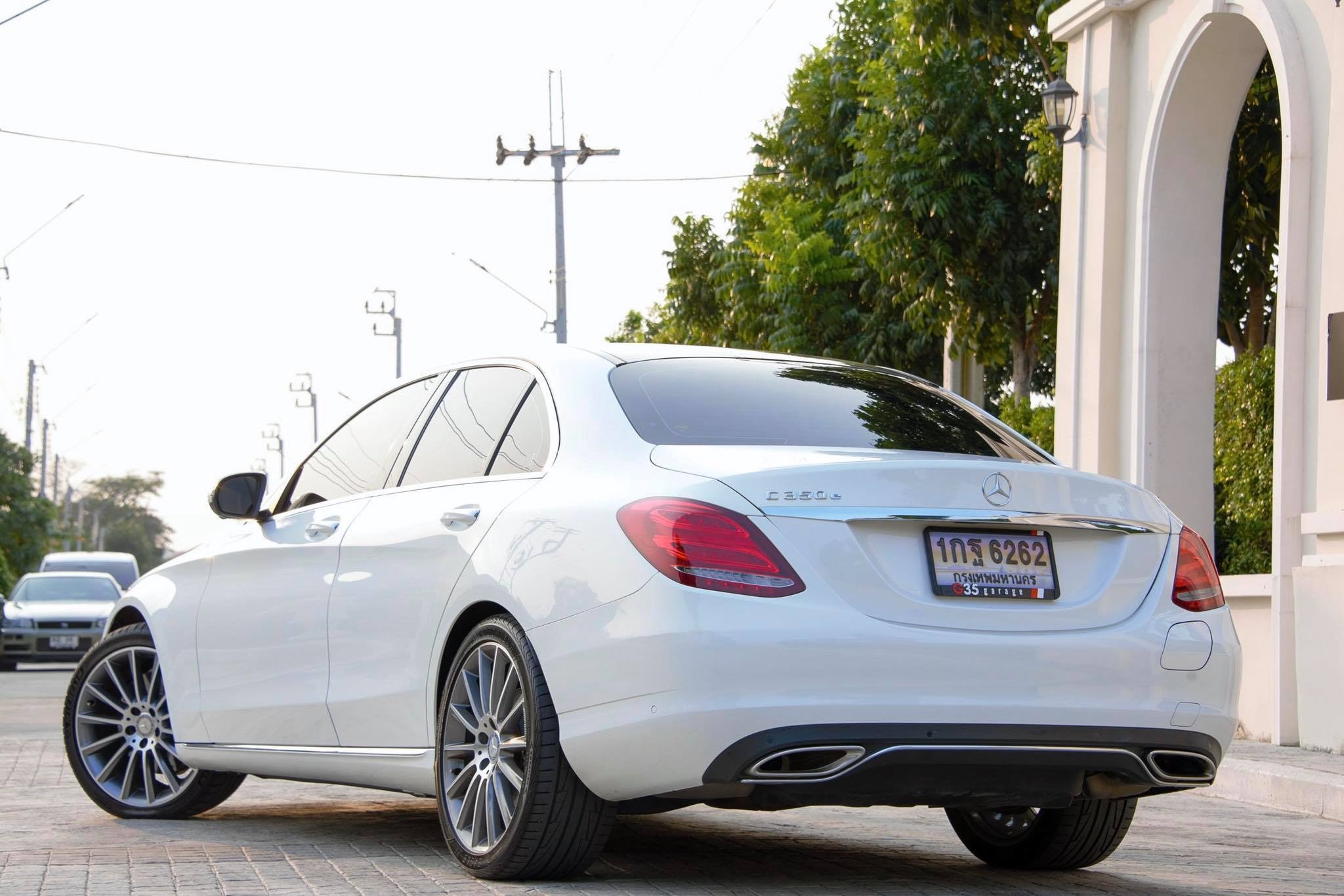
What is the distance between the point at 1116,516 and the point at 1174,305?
9.76m

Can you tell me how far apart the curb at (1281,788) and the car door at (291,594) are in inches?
171

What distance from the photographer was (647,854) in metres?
5.95

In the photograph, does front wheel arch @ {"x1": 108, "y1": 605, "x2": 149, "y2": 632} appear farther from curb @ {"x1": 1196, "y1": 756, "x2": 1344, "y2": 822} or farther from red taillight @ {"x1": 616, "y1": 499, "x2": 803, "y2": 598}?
curb @ {"x1": 1196, "y1": 756, "x2": 1344, "y2": 822}

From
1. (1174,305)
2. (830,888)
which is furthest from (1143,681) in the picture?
(1174,305)

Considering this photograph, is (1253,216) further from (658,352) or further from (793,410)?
(793,410)

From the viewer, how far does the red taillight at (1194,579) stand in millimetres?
5031

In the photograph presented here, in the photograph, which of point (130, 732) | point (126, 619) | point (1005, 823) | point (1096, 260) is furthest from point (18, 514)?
point (1005, 823)

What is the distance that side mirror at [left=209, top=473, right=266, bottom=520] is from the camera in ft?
21.9

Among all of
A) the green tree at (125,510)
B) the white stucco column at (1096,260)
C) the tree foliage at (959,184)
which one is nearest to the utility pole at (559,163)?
the tree foliage at (959,184)

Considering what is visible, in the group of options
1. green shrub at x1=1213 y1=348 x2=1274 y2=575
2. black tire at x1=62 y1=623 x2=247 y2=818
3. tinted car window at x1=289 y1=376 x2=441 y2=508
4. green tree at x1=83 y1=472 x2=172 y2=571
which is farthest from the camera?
green tree at x1=83 y1=472 x2=172 y2=571

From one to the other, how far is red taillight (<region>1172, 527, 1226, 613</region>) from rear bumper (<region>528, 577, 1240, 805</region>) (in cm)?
18

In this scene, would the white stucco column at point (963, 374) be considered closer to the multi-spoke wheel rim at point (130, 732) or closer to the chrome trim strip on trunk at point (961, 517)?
the multi-spoke wheel rim at point (130, 732)

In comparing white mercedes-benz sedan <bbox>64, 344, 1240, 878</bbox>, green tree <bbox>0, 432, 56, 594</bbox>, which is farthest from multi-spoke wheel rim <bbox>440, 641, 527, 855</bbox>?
green tree <bbox>0, 432, 56, 594</bbox>

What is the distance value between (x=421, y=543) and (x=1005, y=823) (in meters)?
2.11
